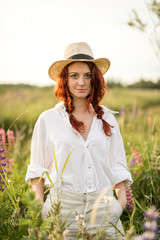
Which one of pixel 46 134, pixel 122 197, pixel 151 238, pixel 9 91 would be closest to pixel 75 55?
pixel 46 134

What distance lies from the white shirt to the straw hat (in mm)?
389

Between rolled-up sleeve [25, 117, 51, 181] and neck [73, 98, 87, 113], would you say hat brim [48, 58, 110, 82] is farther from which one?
rolled-up sleeve [25, 117, 51, 181]

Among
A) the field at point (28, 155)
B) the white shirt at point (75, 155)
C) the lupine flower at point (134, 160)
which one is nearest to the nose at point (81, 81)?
the white shirt at point (75, 155)

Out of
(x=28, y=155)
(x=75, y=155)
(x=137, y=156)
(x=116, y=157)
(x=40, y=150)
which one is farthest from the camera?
(x=28, y=155)

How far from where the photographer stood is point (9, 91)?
14844 mm

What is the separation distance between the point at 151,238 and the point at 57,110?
1.73 meters

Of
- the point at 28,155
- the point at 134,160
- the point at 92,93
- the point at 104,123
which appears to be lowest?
the point at 28,155

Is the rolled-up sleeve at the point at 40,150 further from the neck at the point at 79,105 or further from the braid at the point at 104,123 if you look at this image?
the braid at the point at 104,123

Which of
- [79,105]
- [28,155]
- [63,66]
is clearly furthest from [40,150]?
[28,155]

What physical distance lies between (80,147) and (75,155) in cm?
8

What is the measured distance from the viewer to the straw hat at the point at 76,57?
252 centimetres

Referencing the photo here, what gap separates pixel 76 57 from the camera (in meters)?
2.51

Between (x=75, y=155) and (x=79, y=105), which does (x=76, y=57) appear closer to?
(x=79, y=105)

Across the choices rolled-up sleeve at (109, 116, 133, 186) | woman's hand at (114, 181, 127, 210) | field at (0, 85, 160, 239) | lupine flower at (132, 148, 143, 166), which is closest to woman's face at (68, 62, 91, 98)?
field at (0, 85, 160, 239)
